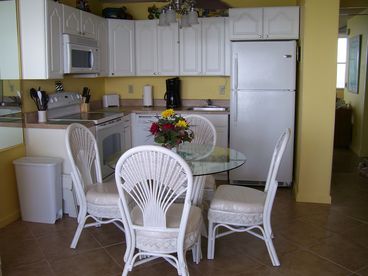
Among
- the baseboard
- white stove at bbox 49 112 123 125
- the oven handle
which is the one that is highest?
white stove at bbox 49 112 123 125

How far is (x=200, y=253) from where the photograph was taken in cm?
301

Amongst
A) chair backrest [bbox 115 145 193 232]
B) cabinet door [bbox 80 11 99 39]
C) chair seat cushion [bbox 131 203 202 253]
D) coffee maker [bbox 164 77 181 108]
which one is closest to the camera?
chair backrest [bbox 115 145 193 232]

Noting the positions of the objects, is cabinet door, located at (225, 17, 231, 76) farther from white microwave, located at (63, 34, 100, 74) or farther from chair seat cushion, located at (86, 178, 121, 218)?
chair seat cushion, located at (86, 178, 121, 218)

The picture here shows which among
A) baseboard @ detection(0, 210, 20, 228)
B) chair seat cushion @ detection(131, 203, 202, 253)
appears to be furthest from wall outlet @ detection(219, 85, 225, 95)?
chair seat cushion @ detection(131, 203, 202, 253)

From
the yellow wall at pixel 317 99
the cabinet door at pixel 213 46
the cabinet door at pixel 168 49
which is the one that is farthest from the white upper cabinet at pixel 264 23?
the cabinet door at pixel 168 49

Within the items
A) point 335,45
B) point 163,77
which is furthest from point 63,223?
point 335,45

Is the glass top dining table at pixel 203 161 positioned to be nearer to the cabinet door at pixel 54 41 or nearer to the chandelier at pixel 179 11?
the chandelier at pixel 179 11

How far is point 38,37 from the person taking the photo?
387 cm

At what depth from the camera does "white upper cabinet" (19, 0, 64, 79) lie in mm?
3828

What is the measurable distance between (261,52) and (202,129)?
1.35m

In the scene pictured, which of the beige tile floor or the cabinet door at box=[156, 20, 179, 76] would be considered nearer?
the beige tile floor

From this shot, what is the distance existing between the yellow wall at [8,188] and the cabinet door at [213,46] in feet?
8.17

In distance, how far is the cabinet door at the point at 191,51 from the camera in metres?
5.20

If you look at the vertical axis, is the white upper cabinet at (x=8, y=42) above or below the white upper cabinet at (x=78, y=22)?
below
